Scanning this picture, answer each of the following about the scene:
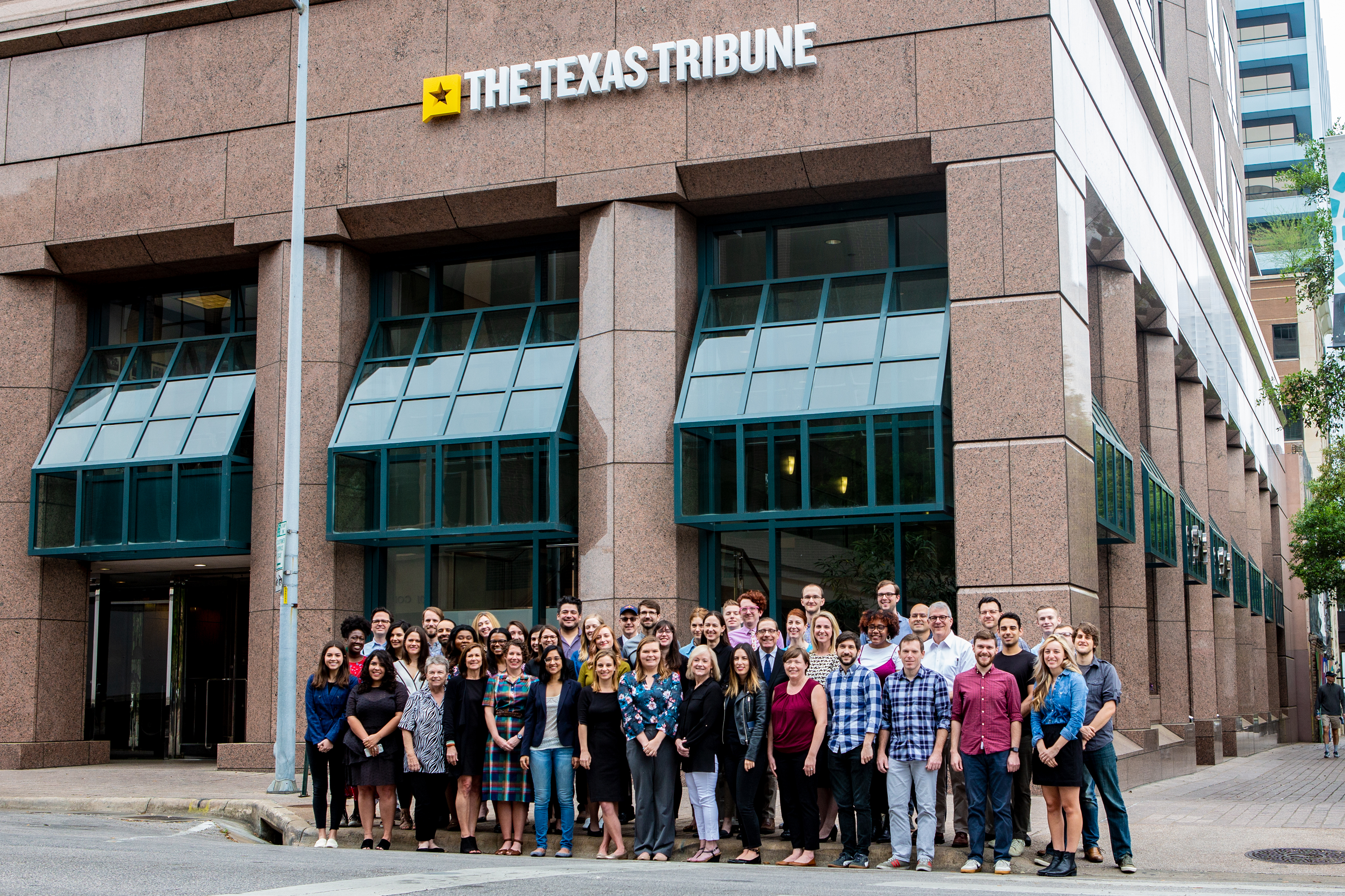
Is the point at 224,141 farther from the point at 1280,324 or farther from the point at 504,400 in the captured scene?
the point at 1280,324

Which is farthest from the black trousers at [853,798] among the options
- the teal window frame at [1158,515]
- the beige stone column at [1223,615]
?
the beige stone column at [1223,615]

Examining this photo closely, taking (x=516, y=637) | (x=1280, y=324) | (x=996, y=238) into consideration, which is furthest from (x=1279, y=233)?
(x=1280, y=324)

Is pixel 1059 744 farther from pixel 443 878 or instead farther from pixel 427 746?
pixel 427 746

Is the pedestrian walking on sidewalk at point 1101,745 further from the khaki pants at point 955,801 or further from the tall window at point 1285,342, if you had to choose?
the tall window at point 1285,342

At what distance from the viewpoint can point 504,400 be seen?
18578 mm

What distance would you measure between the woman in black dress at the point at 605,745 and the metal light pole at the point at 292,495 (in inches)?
208

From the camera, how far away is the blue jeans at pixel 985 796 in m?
10.3

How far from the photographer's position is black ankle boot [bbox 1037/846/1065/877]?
33.1ft

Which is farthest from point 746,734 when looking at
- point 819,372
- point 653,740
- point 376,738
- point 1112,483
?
point 1112,483

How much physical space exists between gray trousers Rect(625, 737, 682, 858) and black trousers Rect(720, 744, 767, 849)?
1.73 ft

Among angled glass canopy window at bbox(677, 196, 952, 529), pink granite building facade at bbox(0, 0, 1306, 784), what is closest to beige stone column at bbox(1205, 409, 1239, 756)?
pink granite building facade at bbox(0, 0, 1306, 784)

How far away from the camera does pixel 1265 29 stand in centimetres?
9825

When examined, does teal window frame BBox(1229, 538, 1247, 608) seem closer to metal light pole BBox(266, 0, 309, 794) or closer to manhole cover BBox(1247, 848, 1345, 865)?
manhole cover BBox(1247, 848, 1345, 865)

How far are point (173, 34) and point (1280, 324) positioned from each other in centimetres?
6190
